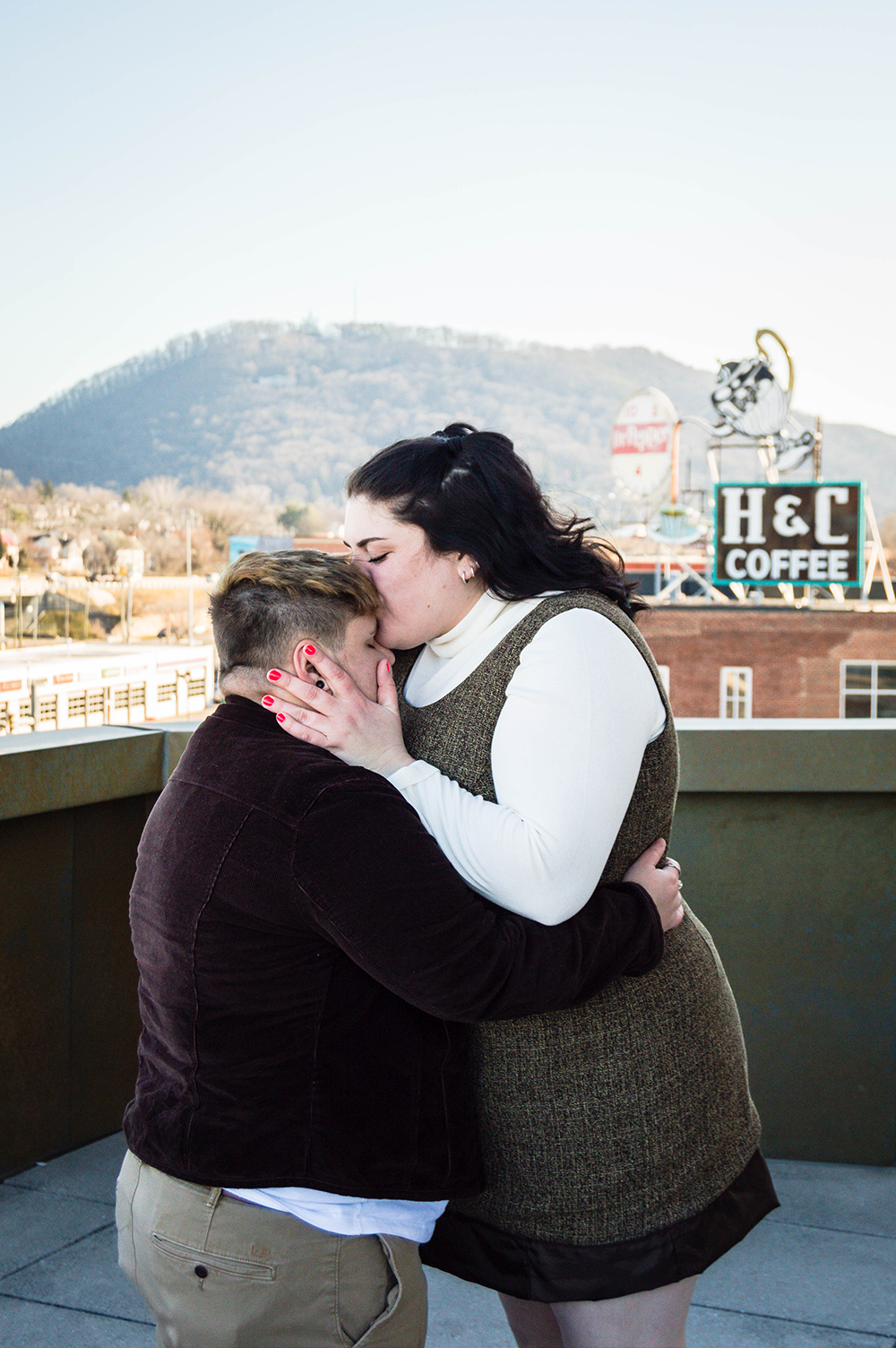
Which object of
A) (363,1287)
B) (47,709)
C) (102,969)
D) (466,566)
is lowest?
(47,709)

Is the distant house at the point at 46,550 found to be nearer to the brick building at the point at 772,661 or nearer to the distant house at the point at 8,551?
the distant house at the point at 8,551

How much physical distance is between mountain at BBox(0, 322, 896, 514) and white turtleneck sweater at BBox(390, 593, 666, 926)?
12222 cm

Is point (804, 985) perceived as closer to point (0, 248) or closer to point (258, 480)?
point (258, 480)

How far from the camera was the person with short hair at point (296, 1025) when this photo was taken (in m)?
1.29

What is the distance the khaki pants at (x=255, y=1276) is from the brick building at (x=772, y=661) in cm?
3036

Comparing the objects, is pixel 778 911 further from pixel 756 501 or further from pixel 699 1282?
pixel 756 501

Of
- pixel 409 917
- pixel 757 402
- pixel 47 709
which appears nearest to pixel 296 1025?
pixel 409 917

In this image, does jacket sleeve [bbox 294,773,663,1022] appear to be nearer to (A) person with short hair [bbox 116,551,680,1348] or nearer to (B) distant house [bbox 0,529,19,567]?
(A) person with short hair [bbox 116,551,680,1348]

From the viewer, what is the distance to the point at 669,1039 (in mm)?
1592

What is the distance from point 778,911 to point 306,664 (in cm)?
214

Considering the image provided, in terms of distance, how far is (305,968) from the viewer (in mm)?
1333

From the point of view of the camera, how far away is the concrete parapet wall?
312 centimetres

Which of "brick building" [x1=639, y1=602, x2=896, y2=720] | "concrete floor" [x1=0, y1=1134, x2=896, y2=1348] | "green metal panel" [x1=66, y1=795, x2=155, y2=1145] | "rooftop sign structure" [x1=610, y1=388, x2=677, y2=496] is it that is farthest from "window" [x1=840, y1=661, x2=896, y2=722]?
"green metal panel" [x1=66, y1=795, x2=155, y2=1145]

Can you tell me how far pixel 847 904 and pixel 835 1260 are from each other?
902mm
